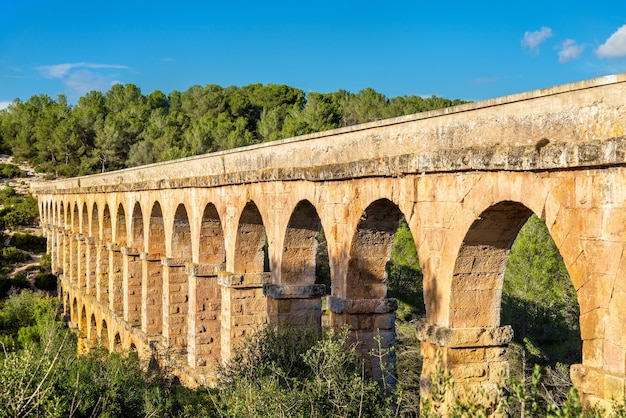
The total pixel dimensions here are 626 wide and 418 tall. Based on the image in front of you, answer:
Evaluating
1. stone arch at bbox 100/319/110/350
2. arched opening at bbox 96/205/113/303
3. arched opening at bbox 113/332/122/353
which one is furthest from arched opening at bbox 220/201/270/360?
arched opening at bbox 96/205/113/303

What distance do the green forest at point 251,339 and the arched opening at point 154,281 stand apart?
1.03 m

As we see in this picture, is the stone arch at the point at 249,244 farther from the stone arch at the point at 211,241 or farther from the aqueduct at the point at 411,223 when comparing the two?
the stone arch at the point at 211,241

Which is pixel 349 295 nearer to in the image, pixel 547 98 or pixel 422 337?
pixel 422 337

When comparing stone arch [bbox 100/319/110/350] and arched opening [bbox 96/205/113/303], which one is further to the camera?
arched opening [bbox 96/205/113/303]

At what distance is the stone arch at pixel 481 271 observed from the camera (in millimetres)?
6230

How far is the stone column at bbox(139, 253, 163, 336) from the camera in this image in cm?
1670

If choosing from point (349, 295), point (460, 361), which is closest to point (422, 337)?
point (460, 361)

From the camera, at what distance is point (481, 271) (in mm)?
6477

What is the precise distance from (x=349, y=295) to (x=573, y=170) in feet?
13.0

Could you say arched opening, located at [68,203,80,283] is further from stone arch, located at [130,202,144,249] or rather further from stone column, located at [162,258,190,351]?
stone column, located at [162,258,190,351]

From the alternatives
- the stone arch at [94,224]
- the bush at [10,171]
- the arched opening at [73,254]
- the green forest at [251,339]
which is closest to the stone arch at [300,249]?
the green forest at [251,339]

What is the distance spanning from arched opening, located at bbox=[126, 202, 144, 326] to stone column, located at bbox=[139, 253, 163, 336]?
1501 mm

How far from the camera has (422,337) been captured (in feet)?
22.0

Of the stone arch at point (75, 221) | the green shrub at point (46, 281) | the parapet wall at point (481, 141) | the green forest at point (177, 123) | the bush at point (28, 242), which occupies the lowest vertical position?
the green shrub at point (46, 281)
